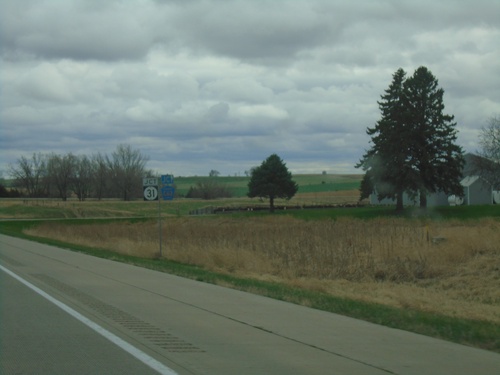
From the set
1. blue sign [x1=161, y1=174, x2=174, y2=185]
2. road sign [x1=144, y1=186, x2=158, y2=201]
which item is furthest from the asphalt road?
blue sign [x1=161, y1=174, x2=174, y2=185]

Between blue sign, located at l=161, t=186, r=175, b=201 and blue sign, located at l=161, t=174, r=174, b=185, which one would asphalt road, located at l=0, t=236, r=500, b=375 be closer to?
blue sign, located at l=161, t=186, r=175, b=201

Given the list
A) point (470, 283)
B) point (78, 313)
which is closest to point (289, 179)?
point (470, 283)

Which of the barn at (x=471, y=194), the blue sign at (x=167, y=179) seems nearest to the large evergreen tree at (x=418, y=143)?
the barn at (x=471, y=194)

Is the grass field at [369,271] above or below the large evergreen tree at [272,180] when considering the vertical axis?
below

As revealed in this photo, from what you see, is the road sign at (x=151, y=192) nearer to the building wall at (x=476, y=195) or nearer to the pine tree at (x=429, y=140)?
the pine tree at (x=429, y=140)

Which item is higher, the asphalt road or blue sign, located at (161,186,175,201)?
blue sign, located at (161,186,175,201)

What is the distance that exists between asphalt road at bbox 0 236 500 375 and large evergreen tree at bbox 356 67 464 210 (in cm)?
5902

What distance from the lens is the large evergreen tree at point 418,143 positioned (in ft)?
238

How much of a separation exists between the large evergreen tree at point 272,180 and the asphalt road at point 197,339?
88.7 metres

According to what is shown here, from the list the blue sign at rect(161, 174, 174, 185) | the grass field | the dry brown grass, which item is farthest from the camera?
the blue sign at rect(161, 174, 174, 185)

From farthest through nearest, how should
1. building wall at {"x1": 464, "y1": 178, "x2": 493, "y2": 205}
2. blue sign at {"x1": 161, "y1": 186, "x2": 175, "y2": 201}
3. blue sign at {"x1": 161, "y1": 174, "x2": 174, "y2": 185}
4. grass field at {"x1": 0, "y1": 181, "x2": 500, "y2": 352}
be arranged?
building wall at {"x1": 464, "y1": 178, "x2": 493, "y2": 205} → blue sign at {"x1": 161, "y1": 174, "x2": 174, "y2": 185} → blue sign at {"x1": 161, "y1": 186, "x2": 175, "y2": 201} → grass field at {"x1": 0, "y1": 181, "x2": 500, "y2": 352}

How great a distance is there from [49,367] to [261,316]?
5095 millimetres

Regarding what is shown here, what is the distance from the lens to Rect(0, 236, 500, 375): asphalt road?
858cm

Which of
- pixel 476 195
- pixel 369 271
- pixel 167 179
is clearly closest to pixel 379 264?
pixel 369 271
